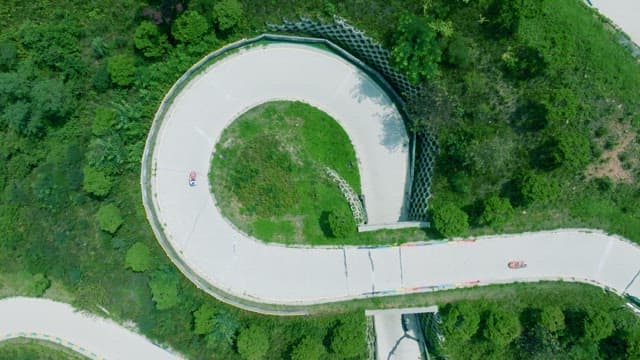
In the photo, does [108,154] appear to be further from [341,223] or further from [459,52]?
[459,52]

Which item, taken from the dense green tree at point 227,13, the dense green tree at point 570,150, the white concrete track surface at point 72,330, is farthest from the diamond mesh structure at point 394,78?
the white concrete track surface at point 72,330

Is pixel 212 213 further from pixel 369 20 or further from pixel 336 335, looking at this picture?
pixel 369 20

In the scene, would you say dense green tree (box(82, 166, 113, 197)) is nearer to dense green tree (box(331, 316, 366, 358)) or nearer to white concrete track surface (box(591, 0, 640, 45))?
dense green tree (box(331, 316, 366, 358))

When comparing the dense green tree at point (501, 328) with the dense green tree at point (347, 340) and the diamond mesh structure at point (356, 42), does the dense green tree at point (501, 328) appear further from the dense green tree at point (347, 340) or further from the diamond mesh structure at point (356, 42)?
the diamond mesh structure at point (356, 42)

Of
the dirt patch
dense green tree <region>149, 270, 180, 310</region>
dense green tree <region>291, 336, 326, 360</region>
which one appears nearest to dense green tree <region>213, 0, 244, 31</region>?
dense green tree <region>149, 270, 180, 310</region>

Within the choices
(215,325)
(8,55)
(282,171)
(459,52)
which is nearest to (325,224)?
(282,171)

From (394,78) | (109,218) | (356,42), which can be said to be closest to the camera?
(109,218)
